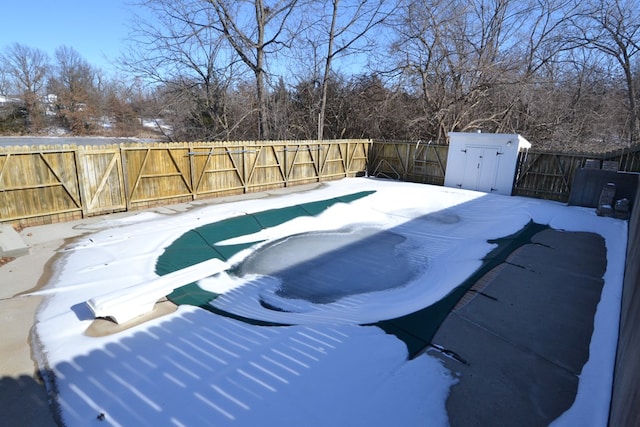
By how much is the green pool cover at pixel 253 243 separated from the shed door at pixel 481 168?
4.85 metres

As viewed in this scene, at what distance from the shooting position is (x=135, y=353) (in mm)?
3492

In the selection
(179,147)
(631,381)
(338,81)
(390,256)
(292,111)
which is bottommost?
(390,256)

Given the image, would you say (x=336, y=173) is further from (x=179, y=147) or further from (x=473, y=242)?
(x=473, y=242)

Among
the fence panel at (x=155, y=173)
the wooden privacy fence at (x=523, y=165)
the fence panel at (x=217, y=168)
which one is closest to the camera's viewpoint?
the fence panel at (x=155, y=173)

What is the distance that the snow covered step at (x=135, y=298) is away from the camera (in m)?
4.03

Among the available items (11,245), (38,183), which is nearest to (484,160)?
(38,183)

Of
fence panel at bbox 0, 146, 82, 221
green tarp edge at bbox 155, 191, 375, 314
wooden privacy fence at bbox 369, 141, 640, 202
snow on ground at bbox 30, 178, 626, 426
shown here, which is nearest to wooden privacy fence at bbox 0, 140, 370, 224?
fence panel at bbox 0, 146, 82, 221

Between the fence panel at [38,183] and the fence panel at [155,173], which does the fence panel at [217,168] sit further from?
the fence panel at [38,183]

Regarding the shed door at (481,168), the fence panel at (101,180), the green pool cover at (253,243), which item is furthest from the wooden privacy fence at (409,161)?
the fence panel at (101,180)

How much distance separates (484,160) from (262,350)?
1206cm

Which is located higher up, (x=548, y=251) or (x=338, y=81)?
(x=338, y=81)

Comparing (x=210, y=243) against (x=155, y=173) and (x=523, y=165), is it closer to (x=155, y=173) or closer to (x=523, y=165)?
(x=155, y=173)

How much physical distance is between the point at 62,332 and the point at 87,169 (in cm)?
567

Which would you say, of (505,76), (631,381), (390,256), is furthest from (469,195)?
(631,381)
